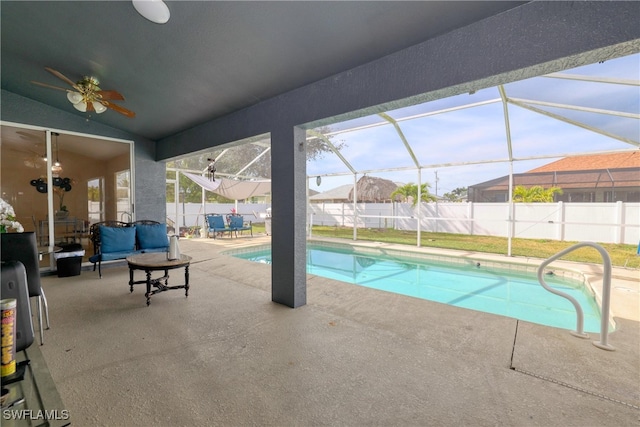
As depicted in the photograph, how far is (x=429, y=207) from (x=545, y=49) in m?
8.27

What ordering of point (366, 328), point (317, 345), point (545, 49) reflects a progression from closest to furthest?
1. point (545, 49)
2. point (317, 345)
3. point (366, 328)

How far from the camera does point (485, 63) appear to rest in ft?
6.50

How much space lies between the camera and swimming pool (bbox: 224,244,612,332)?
4137mm

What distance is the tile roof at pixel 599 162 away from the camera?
595 centimetres

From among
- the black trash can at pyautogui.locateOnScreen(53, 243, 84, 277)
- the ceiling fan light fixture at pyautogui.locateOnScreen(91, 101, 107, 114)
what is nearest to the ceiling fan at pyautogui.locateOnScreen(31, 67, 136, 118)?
the ceiling fan light fixture at pyautogui.locateOnScreen(91, 101, 107, 114)

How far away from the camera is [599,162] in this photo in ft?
21.9

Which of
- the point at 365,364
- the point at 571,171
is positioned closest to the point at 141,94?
the point at 365,364

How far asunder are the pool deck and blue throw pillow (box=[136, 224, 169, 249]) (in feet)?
5.36

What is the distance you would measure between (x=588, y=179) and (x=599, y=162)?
0.49 metres

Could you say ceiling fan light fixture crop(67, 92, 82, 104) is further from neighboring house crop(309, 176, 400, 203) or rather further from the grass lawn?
neighboring house crop(309, 176, 400, 203)

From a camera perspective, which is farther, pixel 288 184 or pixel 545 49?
pixel 288 184

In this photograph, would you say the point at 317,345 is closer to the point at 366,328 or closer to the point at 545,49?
the point at 366,328

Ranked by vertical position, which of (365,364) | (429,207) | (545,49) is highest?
(545,49)

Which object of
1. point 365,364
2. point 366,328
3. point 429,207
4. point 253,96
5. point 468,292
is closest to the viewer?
point 365,364
